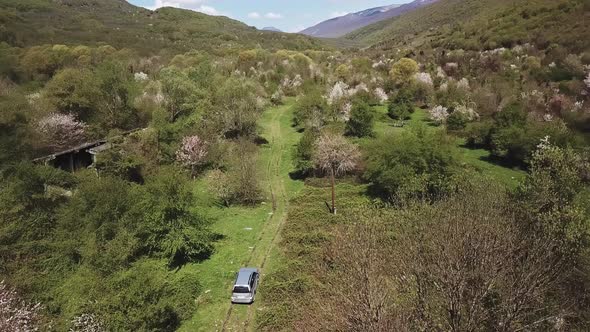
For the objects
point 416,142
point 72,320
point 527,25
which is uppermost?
point 527,25

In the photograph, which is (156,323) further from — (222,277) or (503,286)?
(503,286)

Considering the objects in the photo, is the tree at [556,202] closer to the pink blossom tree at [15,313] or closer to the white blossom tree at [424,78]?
the pink blossom tree at [15,313]

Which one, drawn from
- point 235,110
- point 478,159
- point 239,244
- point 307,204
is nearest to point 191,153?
point 235,110

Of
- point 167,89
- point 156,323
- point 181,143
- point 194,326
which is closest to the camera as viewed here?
point 156,323

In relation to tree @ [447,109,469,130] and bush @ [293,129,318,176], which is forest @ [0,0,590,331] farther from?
tree @ [447,109,469,130]

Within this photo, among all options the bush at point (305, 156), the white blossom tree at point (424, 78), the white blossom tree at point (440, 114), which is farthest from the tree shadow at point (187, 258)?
the white blossom tree at point (424, 78)

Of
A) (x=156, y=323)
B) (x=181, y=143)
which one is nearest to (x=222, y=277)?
(x=156, y=323)

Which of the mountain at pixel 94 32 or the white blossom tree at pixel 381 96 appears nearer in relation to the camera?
the white blossom tree at pixel 381 96
